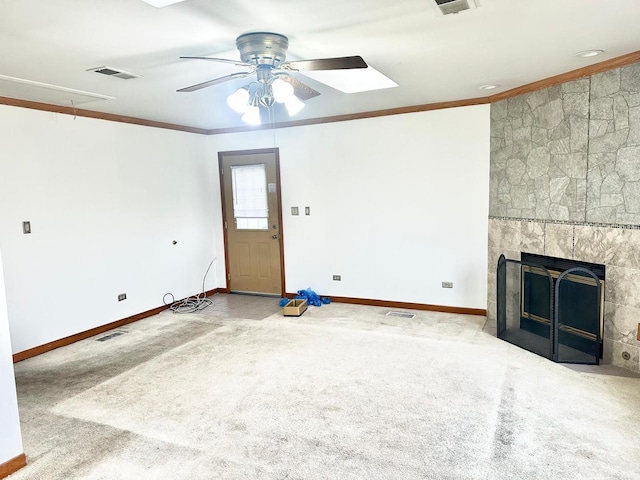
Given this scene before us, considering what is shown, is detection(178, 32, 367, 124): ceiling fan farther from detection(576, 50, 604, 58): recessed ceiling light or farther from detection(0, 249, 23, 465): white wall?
detection(576, 50, 604, 58): recessed ceiling light

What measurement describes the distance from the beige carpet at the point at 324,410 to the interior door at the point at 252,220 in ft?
6.12

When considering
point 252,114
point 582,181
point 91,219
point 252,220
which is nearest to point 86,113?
point 91,219

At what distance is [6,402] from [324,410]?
189 cm

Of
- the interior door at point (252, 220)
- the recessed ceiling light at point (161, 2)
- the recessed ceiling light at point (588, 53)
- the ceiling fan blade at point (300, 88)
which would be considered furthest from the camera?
the interior door at point (252, 220)

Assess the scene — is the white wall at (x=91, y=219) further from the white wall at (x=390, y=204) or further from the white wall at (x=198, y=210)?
the white wall at (x=390, y=204)

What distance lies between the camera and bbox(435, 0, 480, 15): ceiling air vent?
7.15 ft

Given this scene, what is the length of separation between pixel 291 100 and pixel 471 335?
299 cm

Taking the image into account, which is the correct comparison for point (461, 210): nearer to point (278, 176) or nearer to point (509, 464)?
point (278, 176)

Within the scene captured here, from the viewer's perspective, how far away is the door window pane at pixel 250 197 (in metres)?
6.16

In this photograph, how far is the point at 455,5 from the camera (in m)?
2.22

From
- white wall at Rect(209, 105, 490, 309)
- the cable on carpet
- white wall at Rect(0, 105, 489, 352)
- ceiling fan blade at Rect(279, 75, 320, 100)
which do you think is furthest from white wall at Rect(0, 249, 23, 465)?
white wall at Rect(209, 105, 490, 309)

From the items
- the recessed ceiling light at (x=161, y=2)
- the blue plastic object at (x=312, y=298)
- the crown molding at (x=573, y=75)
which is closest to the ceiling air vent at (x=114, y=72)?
the recessed ceiling light at (x=161, y=2)

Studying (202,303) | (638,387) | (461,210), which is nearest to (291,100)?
(461,210)

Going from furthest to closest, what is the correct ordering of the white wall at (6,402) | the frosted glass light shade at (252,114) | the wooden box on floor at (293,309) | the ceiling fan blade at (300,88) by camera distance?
the wooden box on floor at (293,309)
the frosted glass light shade at (252,114)
the ceiling fan blade at (300,88)
the white wall at (6,402)
